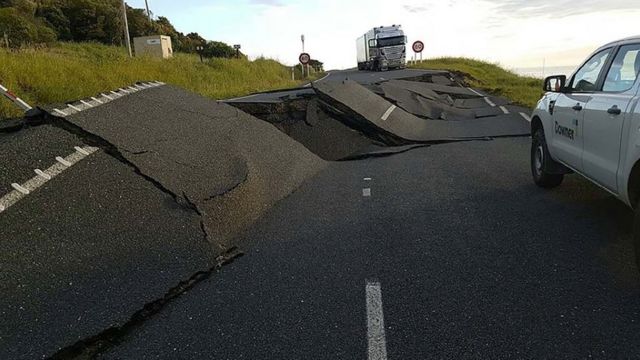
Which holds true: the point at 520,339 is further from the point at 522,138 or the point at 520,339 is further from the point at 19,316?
the point at 522,138

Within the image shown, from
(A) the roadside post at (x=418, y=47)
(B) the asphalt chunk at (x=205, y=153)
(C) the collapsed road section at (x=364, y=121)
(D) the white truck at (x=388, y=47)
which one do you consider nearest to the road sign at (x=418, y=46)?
(A) the roadside post at (x=418, y=47)

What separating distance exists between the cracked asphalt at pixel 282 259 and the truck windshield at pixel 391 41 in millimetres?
32848

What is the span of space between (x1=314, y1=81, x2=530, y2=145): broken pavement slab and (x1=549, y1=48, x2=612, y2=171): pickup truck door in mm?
5321

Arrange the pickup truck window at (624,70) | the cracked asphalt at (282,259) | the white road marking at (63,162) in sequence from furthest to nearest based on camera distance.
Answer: the white road marking at (63,162)
the pickup truck window at (624,70)
the cracked asphalt at (282,259)

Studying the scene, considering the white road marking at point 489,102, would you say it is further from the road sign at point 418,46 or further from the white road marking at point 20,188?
the road sign at point 418,46

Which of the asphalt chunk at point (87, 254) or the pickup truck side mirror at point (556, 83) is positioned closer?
the asphalt chunk at point (87, 254)

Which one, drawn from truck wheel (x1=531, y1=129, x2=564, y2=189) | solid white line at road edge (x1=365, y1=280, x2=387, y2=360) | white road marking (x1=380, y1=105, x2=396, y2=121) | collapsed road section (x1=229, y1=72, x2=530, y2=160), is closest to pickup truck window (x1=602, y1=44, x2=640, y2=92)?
truck wheel (x1=531, y1=129, x2=564, y2=189)

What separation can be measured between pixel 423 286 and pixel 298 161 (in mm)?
5168

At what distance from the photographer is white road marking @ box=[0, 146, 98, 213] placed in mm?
4764

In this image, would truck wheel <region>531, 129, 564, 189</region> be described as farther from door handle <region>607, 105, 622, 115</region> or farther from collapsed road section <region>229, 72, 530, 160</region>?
collapsed road section <region>229, 72, 530, 160</region>

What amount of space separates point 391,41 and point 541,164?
3395 cm

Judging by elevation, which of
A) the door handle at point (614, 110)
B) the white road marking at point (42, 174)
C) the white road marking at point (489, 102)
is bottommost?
the white road marking at point (489, 102)

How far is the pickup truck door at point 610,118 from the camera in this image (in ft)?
13.9

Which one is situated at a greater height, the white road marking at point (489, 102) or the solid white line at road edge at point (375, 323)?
the white road marking at point (489, 102)
